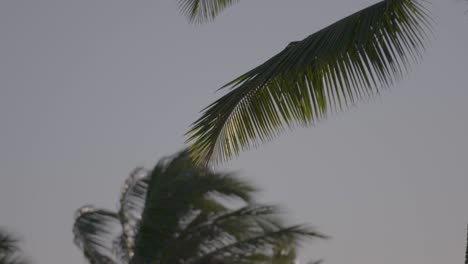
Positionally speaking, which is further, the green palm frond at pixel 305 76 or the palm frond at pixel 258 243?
the palm frond at pixel 258 243

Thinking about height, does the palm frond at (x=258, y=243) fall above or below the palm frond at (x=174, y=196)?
below

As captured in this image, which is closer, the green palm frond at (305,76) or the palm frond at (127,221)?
the green palm frond at (305,76)

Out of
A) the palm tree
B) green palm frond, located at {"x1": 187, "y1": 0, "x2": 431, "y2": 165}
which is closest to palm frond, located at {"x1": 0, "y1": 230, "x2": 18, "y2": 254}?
the palm tree

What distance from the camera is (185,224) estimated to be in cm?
2398

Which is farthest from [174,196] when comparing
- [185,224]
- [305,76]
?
[305,76]

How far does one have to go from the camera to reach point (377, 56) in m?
8.45

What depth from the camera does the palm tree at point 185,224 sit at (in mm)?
23359

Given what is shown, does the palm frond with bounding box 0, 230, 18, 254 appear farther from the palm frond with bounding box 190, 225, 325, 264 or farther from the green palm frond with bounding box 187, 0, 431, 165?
the green palm frond with bounding box 187, 0, 431, 165

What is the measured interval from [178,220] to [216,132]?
14992 mm

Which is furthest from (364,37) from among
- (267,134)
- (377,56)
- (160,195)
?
(160,195)

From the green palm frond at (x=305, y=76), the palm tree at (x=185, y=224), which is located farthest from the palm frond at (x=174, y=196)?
the green palm frond at (x=305, y=76)

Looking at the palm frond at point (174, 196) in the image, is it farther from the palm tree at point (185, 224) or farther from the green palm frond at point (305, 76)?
the green palm frond at point (305, 76)

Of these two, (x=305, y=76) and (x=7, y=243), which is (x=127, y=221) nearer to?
(x=7, y=243)

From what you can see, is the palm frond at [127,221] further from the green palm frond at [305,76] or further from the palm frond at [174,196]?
the green palm frond at [305,76]
